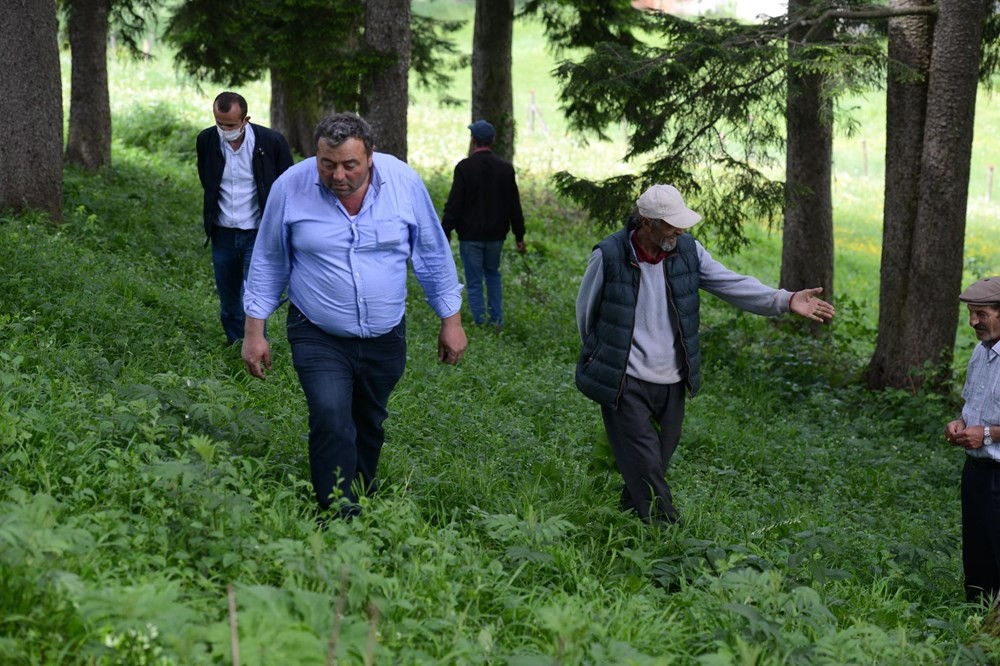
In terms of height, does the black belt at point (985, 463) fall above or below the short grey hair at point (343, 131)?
below

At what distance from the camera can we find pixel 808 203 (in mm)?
14062

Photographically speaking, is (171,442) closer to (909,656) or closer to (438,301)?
(438,301)

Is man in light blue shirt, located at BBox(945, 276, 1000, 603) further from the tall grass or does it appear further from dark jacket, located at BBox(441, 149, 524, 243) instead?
dark jacket, located at BBox(441, 149, 524, 243)

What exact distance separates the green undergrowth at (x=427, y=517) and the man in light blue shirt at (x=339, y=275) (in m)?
0.32

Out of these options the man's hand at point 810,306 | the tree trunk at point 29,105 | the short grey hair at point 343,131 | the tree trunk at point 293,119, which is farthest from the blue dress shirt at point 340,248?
the tree trunk at point 293,119

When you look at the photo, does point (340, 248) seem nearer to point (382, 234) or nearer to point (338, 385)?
point (382, 234)

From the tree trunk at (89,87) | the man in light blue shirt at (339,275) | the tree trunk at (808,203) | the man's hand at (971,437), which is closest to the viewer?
the man in light blue shirt at (339,275)

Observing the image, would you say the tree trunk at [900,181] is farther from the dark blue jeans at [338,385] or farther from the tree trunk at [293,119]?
the tree trunk at [293,119]

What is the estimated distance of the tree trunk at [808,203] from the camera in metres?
13.4

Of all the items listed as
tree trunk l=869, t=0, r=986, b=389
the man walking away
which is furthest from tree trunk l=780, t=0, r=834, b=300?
the man walking away

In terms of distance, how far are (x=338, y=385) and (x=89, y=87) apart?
39.7 ft

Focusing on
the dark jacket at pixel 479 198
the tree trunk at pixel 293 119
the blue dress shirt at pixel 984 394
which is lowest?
the blue dress shirt at pixel 984 394

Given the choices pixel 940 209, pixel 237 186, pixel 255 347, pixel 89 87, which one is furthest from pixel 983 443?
pixel 89 87

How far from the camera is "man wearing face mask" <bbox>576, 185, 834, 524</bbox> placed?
6012mm
